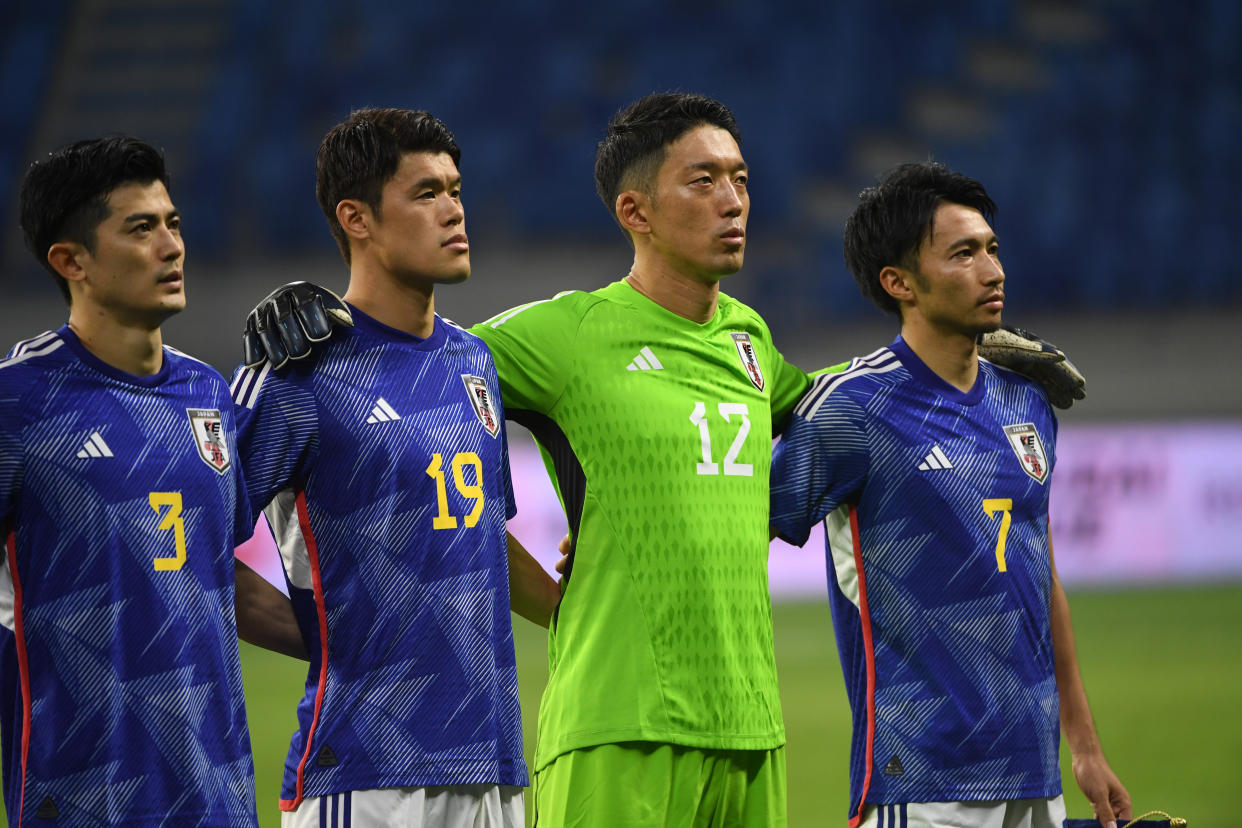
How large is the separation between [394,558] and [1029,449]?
1.63 metres

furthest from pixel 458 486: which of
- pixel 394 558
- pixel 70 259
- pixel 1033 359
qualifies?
pixel 1033 359

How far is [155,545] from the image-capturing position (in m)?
2.61

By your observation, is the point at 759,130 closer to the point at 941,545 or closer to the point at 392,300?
the point at 941,545

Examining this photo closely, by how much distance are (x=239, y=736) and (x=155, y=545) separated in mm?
401

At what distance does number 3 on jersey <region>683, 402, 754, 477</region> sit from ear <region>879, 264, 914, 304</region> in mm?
672

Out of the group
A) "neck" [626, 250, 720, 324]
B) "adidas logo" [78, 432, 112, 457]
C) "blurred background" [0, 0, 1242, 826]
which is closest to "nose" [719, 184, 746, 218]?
"neck" [626, 250, 720, 324]

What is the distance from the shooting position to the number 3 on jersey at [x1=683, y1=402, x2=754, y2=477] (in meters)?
3.16

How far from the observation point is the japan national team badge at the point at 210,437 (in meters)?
2.73

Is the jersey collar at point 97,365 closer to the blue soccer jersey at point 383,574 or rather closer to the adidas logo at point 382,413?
the blue soccer jersey at point 383,574

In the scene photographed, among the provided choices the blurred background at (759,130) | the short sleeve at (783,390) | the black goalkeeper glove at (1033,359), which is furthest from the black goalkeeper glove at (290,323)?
the blurred background at (759,130)

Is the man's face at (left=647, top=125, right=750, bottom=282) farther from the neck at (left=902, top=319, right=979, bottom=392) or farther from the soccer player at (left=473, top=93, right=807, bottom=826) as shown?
the neck at (left=902, top=319, right=979, bottom=392)

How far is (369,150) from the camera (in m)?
3.12

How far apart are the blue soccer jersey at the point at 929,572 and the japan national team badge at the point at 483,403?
2.52 feet

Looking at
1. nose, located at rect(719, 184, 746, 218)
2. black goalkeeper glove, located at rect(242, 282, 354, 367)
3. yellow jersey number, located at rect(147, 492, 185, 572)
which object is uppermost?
nose, located at rect(719, 184, 746, 218)
